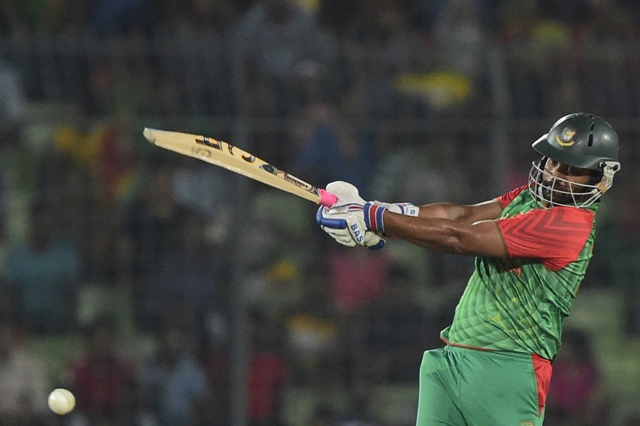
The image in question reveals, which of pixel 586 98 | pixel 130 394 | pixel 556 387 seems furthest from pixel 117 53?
pixel 556 387

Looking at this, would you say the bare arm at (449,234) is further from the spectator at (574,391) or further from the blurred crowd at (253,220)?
the spectator at (574,391)

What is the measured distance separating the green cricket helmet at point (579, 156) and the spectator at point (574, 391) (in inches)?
136

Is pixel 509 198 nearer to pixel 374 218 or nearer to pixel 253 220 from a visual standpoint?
pixel 374 218

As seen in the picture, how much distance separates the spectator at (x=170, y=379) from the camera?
8.31 metres

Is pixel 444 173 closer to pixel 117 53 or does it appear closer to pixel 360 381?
pixel 360 381

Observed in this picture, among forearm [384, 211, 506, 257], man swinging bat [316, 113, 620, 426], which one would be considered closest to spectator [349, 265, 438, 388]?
man swinging bat [316, 113, 620, 426]

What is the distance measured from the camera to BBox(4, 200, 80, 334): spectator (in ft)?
27.0

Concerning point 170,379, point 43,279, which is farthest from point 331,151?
point 43,279

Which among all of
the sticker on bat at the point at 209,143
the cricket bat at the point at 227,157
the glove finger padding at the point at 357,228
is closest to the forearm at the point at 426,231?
the glove finger padding at the point at 357,228

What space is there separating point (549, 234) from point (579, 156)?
0.42 m

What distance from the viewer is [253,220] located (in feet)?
27.8

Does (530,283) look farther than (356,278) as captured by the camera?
No

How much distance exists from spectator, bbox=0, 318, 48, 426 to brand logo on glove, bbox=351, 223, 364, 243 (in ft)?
12.4

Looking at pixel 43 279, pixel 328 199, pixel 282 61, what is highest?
pixel 282 61
